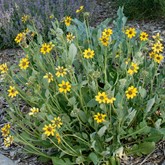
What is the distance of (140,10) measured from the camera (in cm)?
462

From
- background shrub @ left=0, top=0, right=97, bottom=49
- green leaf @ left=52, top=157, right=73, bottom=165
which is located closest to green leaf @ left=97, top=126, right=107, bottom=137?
green leaf @ left=52, top=157, right=73, bottom=165

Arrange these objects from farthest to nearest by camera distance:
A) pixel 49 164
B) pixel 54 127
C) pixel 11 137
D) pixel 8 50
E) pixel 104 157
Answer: pixel 8 50 → pixel 49 164 → pixel 104 157 → pixel 11 137 → pixel 54 127

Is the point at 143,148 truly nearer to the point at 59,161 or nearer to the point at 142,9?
the point at 59,161

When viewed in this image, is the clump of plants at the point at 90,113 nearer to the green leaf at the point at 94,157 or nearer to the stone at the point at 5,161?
the green leaf at the point at 94,157

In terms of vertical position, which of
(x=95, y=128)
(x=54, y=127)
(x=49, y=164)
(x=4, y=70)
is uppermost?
(x=4, y=70)

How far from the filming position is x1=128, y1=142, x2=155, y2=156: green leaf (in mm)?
2415

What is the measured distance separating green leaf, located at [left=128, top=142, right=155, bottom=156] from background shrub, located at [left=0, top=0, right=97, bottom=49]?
6.82 ft

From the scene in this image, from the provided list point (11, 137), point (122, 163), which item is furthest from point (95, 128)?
point (11, 137)

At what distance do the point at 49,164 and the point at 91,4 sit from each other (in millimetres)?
2505

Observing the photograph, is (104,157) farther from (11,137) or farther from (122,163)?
(11,137)

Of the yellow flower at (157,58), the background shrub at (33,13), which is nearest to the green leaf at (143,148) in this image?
the yellow flower at (157,58)

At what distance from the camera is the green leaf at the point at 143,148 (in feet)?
7.92

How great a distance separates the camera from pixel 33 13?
450 cm

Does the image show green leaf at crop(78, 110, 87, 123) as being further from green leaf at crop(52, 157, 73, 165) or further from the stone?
the stone
